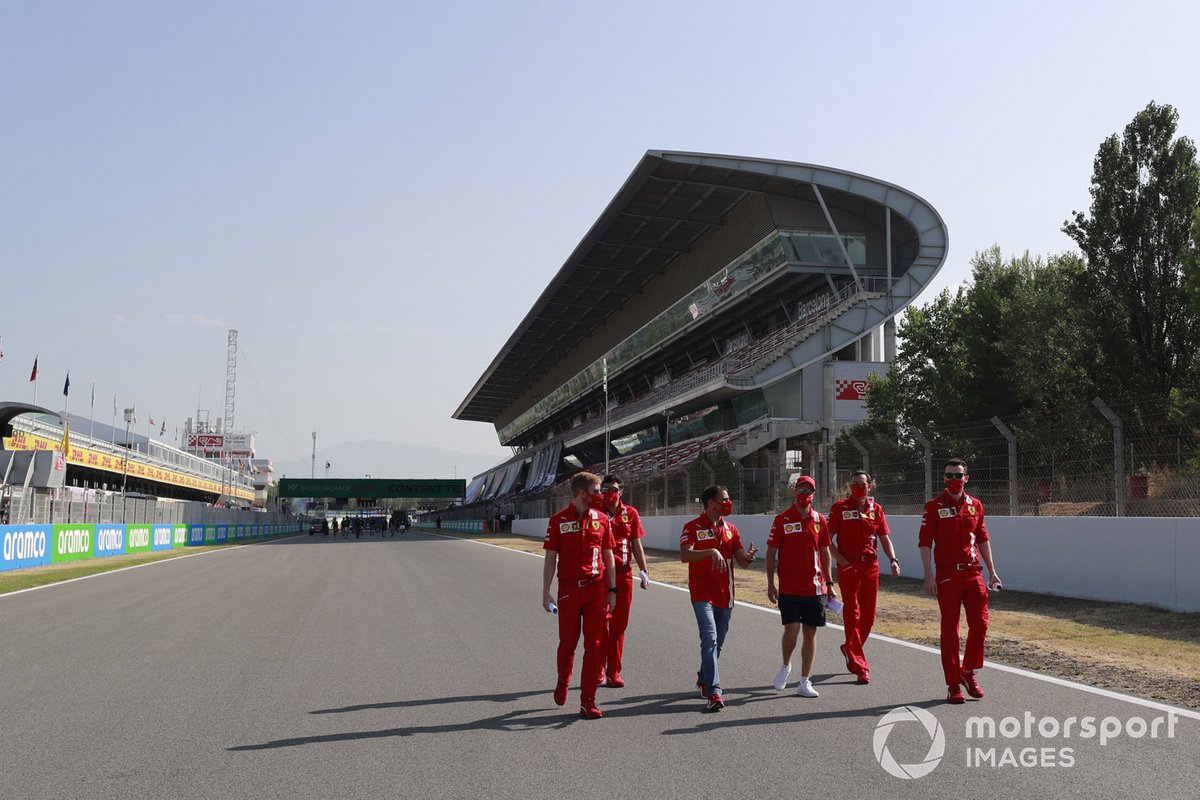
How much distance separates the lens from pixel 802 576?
726cm

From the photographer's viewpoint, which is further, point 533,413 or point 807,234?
point 533,413

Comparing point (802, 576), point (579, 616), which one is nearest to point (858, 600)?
point (802, 576)

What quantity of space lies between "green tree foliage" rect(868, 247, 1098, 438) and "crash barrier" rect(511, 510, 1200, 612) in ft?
29.8

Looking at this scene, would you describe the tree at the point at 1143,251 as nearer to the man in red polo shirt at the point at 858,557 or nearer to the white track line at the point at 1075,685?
the white track line at the point at 1075,685

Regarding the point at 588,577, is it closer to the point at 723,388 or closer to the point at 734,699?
the point at 734,699

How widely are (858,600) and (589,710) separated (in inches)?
102

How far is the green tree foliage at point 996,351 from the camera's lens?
76.3ft

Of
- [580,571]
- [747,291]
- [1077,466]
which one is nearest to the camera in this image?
[580,571]

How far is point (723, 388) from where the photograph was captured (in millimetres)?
45250

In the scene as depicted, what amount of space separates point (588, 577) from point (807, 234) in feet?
130

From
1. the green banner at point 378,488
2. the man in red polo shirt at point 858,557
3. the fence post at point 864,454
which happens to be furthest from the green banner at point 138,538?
the green banner at point 378,488

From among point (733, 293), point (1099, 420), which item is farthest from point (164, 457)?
point (1099, 420)

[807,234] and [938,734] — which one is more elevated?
[807,234]

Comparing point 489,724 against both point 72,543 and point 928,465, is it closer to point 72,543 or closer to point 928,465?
point 928,465
